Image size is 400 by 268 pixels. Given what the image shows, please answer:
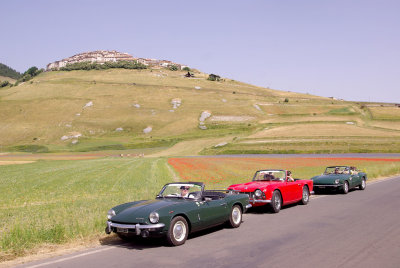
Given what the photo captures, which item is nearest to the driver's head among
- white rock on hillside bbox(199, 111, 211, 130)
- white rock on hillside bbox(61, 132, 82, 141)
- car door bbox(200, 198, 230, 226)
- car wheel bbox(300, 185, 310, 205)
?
car door bbox(200, 198, 230, 226)

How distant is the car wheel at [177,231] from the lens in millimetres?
7711

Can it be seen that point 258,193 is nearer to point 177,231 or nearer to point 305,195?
A: point 305,195

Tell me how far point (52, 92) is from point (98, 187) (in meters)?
114

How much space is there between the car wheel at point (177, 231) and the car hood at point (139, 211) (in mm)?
426

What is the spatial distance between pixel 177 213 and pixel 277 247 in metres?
2.20

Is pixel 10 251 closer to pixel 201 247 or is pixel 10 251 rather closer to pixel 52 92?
pixel 201 247

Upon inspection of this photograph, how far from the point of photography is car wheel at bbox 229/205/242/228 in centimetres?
977

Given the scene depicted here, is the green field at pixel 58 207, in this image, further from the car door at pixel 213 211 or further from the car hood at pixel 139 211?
the car door at pixel 213 211

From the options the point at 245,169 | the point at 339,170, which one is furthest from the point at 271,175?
the point at 245,169

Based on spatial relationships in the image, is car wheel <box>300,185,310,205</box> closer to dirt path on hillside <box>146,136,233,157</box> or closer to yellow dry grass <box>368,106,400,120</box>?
dirt path on hillside <box>146,136,233,157</box>

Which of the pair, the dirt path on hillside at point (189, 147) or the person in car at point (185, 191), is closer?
the person in car at point (185, 191)

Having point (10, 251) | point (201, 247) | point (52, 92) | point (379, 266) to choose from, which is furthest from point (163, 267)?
point (52, 92)

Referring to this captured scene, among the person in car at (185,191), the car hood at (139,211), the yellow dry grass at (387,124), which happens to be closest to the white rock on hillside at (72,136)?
the yellow dry grass at (387,124)

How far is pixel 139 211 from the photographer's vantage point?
7949 millimetres
